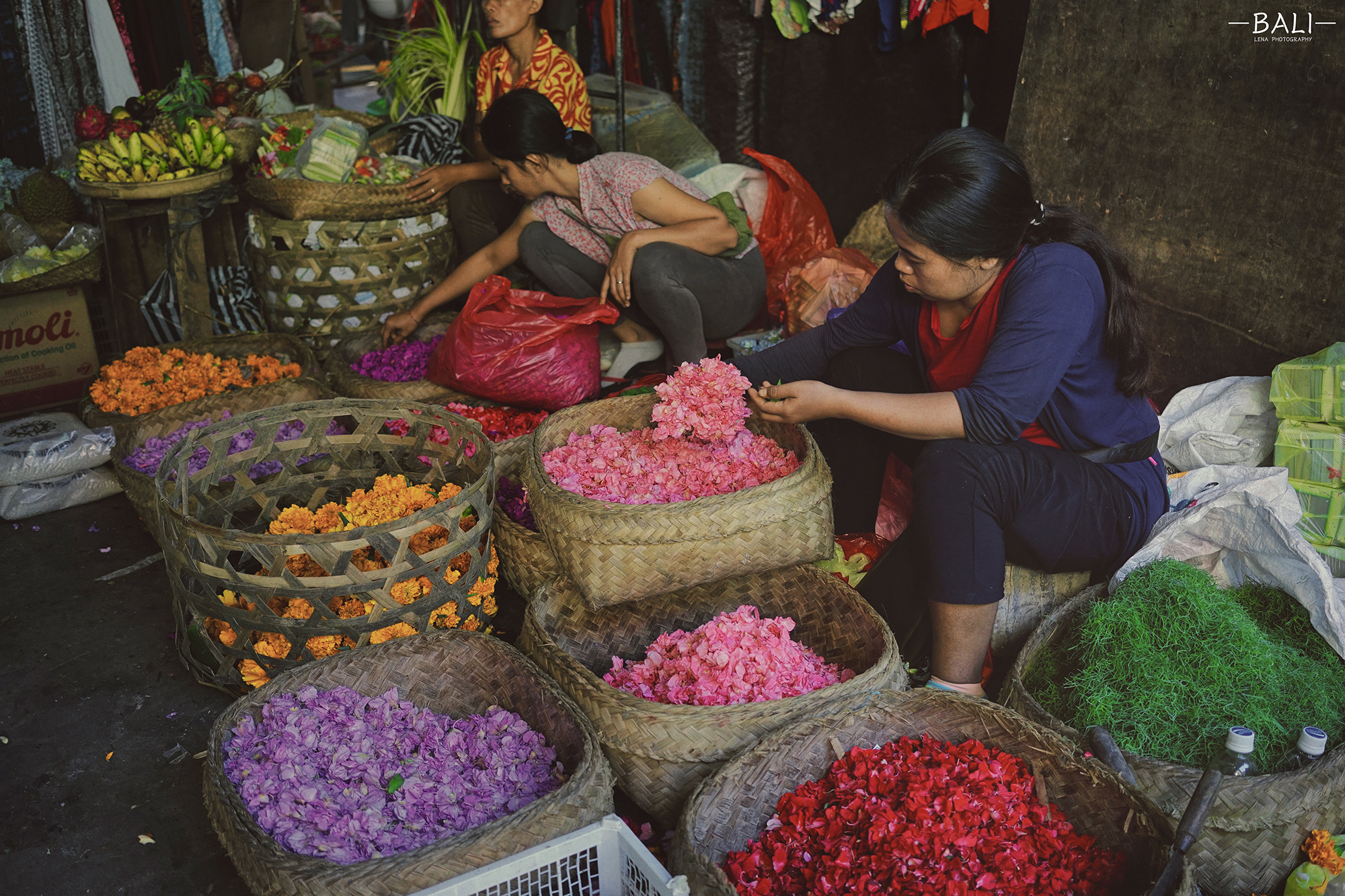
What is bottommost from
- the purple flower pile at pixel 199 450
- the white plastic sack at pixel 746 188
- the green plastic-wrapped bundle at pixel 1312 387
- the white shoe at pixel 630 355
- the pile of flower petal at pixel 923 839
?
the pile of flower petal at pixel 923 839

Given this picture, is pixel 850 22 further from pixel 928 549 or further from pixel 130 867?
pixel 130 867

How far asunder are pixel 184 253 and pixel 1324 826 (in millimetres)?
4329

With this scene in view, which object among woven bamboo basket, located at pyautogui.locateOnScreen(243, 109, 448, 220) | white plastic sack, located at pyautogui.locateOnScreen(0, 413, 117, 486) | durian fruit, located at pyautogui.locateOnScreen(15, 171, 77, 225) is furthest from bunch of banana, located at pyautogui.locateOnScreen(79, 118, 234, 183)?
white plastic sack, located at pyautogui.locateOnScreen(0, 413, 117, 486)

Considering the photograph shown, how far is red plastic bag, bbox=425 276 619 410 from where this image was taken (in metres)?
3.24

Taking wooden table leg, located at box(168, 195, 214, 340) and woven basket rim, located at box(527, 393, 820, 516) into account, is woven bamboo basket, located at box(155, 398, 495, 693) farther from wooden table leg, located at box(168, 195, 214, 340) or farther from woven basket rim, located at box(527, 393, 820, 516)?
wooden table leg, located at box(168, 195, 214, 340)

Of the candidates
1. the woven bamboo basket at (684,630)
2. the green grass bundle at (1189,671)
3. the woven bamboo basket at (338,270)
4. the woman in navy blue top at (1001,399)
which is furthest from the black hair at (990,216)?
the woven bamboo basket at (338,270)

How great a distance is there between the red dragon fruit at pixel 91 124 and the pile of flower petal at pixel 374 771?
3264 mm

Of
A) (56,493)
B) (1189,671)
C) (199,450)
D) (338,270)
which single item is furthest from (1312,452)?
(56,493)

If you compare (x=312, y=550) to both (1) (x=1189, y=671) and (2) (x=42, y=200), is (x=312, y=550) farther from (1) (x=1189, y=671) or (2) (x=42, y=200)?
(2) (x=42, y=200)

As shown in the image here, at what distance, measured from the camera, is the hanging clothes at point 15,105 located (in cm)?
482

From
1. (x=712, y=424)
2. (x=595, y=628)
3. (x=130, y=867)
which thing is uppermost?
(x=712, y=424)

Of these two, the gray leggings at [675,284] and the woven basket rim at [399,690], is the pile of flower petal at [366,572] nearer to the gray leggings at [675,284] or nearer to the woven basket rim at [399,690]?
the woven basket rim at [399,690]

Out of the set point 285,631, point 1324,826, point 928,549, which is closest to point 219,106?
point 285,631

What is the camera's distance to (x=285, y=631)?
7.28 feet
